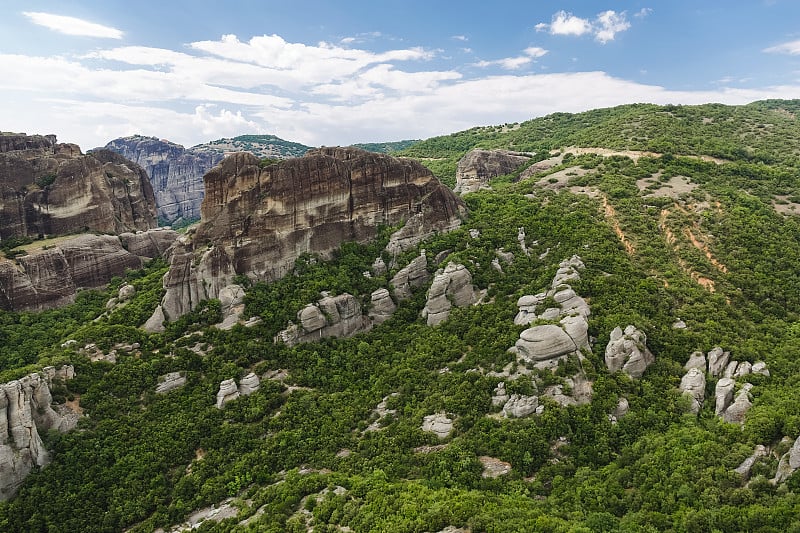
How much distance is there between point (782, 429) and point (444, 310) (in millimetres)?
26379

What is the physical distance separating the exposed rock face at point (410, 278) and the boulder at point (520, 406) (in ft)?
63.5

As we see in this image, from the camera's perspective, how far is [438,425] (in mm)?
33875

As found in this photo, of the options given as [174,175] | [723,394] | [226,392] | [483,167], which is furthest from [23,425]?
[174,175]

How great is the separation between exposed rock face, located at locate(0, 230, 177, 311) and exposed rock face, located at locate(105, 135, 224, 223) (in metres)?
128

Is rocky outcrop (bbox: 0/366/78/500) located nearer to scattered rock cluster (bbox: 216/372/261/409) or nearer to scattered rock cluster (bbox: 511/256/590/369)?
scattered rock cluster (bbox: 216/372/261/409)

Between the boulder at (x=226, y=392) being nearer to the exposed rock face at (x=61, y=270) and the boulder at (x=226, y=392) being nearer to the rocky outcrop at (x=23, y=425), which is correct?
the rocky outcrop at (x=23, y=425)

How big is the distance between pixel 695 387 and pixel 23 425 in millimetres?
46627

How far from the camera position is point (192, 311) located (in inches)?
1823

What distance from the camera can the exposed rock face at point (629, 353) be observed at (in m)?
34.0

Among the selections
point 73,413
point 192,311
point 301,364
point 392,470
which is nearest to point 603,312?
point 392,470

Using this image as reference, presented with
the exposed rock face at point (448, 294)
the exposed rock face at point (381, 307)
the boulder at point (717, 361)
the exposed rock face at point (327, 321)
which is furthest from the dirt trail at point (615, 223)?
the exposed rock face at point (327, 321)

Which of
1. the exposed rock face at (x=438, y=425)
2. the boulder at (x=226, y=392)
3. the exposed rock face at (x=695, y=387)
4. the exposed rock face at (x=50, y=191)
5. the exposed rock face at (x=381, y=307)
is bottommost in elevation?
the exposed rock face at (x=438, y=425)

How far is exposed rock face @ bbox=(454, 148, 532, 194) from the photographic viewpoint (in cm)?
8788

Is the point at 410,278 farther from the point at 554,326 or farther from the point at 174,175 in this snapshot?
the point at 174,175
